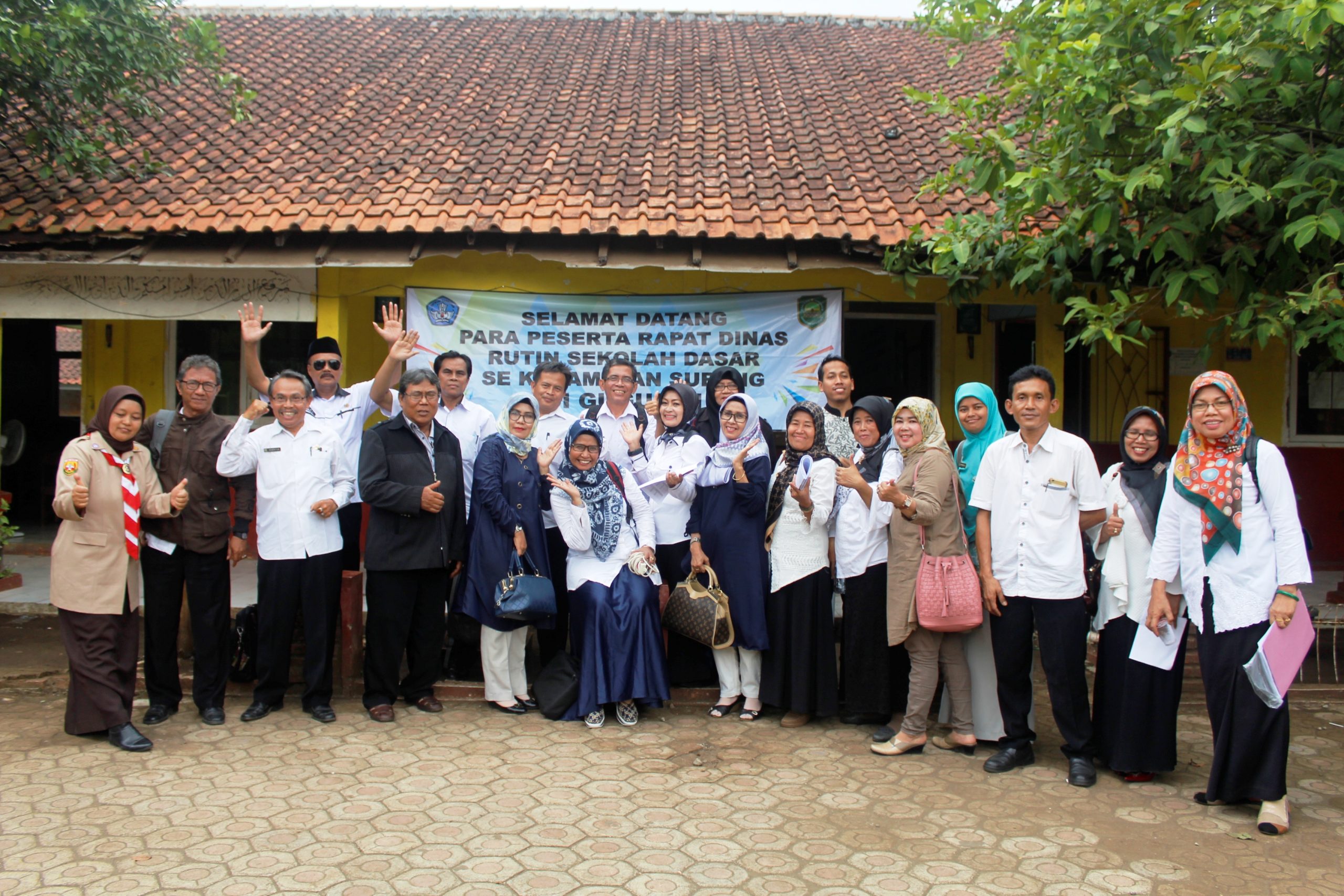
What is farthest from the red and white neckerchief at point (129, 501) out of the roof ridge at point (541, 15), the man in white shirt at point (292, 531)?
the roof ridge at point (541, 15)

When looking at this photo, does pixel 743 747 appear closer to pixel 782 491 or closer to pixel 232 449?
pixel 782 491

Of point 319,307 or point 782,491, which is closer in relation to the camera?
point 782,491

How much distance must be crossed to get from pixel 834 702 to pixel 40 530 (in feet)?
28.4

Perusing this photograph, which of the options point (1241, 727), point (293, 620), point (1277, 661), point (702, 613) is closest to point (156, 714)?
point (293, 620)

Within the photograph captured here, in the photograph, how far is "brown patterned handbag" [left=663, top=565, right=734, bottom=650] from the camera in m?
4.84

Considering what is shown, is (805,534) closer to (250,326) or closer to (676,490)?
(676,490)

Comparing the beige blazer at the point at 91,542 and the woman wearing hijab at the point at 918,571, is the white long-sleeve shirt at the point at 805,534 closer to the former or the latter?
the woman wearing hijab at the point at 918,571

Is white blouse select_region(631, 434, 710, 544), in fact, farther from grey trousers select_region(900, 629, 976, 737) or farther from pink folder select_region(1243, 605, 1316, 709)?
pink folder select_region(1243, 605, 1316, 709)

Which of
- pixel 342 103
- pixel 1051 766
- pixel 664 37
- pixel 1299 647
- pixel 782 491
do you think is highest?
pixel 664 37

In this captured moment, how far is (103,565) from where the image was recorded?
177 inches

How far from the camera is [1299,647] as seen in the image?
3.74m

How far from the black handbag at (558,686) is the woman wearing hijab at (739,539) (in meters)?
0.73

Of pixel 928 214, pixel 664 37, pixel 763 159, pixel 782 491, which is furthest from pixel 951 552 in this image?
pixel 664 37

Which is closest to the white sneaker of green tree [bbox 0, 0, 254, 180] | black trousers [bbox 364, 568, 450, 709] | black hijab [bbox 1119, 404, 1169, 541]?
black trousers [bbox 364, 568, 450, 709]
